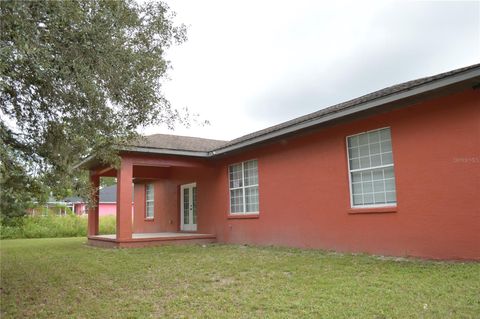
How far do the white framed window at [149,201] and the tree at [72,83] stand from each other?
43.2ft

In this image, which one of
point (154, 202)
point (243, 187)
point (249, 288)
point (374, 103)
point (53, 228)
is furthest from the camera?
point (53, 228)

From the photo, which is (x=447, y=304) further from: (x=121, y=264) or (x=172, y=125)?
(x=121, y=264)

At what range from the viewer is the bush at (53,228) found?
69.8ft

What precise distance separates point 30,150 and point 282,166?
7023 mm

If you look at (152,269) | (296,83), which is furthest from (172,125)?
(296,83)

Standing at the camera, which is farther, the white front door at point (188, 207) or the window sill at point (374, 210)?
the white front door at point (188, 207)

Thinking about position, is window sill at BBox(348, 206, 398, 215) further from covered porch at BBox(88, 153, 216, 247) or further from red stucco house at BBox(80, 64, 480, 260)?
covered porch at BBox(88, 153, 216, 247)

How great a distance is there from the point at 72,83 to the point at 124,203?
8.06 meters

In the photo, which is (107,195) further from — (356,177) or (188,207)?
(356,177)

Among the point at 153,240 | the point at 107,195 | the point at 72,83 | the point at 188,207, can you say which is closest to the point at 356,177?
the point at 72,83

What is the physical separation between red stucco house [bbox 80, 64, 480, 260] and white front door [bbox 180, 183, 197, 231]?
4.65ft

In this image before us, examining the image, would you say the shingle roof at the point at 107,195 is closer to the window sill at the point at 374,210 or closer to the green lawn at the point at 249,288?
the green lawn at the point at 249,288

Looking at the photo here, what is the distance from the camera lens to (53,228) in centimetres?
2256

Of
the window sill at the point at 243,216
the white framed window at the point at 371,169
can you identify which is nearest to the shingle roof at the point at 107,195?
the window sill at the point at 243,216
